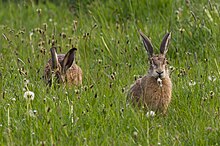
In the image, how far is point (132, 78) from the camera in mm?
7516

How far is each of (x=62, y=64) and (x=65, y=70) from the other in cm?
7

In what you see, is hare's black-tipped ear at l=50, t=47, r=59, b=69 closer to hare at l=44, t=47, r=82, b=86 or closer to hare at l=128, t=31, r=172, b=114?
hare at l=44, t=47, r=82, b=86

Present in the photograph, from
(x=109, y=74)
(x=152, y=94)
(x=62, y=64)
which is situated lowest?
(x=152, y=94)

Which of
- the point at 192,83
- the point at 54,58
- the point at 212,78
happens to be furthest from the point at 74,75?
the point at 212,78

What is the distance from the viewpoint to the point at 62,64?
25.8 feet

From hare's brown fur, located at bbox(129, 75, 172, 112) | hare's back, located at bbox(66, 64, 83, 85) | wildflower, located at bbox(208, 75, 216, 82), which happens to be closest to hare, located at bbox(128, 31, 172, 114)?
hare's brown fur, located at bbox(129, 75, 172, 112)

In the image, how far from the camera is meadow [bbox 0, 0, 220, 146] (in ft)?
19.0

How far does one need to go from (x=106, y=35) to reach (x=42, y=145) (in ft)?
12.8

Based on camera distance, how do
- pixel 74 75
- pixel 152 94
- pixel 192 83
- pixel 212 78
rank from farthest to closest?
pixel 74 75 → pixel 212 78 → pixel 192 83 → pixel 152 94

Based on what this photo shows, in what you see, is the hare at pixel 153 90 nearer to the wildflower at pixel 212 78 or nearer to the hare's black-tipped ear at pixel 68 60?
the wildflower at pixel 212 78

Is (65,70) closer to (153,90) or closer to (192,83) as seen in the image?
(153,90)

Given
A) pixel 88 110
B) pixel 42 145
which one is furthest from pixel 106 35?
pixel 42 145

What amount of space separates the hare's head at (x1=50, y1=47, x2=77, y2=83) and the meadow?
20 cm

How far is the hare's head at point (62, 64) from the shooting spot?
768 cm
